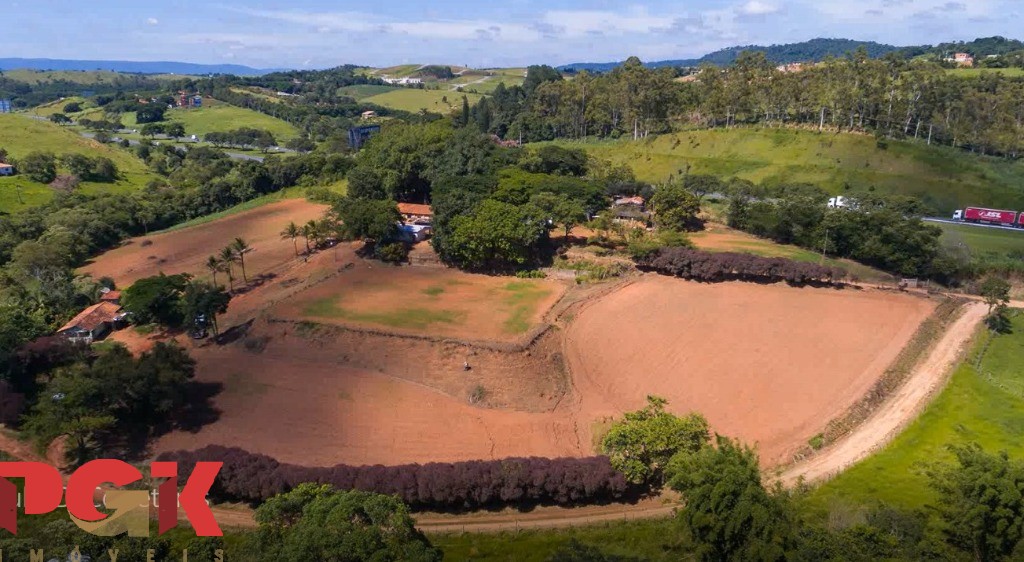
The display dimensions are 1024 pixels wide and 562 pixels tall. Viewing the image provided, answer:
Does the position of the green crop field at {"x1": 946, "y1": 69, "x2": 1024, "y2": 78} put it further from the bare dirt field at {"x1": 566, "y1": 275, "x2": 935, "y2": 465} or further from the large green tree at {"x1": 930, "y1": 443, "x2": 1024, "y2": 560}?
the large green tree at {"x1": 930, "y1": 443, "x2": 1024, "y2": 560}

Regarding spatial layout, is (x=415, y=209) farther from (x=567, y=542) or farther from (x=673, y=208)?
(x=567, y=542)

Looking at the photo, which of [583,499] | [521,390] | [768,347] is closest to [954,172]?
[768,347]

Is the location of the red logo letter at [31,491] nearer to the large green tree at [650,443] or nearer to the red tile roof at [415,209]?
the large green tree at [650,443]

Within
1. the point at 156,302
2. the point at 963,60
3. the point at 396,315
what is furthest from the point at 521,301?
the point at 963,60

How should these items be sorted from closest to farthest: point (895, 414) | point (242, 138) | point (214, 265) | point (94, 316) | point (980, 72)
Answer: point (895, 414) < point (94, 316) < point (214, 265) < point (980, 72) < point (242, 138)

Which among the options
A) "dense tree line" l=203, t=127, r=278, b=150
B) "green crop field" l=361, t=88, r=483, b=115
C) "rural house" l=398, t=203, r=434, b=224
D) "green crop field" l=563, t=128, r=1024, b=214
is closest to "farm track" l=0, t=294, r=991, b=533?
"green crop field" l=563, t=128, r=1024, b=214

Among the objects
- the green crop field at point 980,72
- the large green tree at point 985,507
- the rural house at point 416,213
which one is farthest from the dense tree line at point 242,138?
the green crop field at point 980,72

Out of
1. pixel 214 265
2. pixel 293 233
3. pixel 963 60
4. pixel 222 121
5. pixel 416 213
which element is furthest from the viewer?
pixel 963 60
